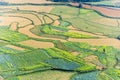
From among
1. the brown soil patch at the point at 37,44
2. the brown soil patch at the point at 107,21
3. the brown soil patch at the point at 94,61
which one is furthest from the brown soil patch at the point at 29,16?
the brown soil patch at the point at 94,61

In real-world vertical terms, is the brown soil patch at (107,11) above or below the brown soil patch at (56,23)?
above

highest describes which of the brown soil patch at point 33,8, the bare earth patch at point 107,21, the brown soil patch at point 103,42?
the brown soil patch at point 33,8

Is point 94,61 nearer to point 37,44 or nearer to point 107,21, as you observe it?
point 37,44

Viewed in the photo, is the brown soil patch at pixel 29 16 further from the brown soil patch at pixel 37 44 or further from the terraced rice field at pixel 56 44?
the brown soil patch at pixel 37 44

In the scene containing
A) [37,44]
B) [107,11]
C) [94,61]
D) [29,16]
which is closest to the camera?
[94,61]

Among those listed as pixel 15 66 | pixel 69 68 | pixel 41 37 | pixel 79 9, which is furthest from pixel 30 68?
pixel 79 9

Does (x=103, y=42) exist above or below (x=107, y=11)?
below

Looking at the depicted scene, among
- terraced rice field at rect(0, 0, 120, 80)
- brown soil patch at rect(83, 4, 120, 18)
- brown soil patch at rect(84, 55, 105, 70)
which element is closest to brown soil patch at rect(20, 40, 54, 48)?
terraced rice field at rect(0, 0, 120, 80)

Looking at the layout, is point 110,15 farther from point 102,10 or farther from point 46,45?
point 46,45

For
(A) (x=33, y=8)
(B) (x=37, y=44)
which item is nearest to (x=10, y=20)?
(A) (x=33, y=8)
